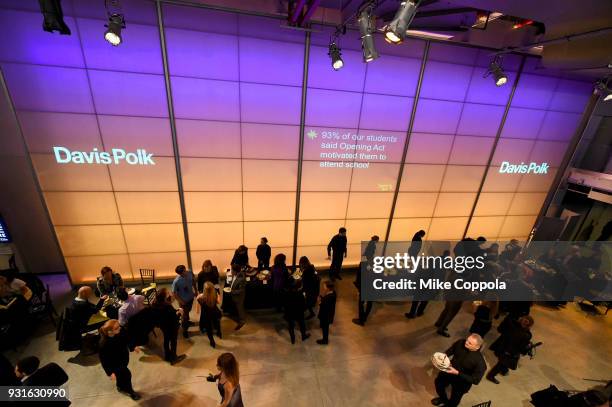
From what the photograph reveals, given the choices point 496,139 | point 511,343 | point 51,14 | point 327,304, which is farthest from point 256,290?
point 496,139

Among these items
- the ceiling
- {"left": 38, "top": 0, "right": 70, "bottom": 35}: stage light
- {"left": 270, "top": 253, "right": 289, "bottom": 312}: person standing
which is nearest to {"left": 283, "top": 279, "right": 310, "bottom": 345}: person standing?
{"left": 270, "top": 253, "right": 289, "bottom": 312}: person standing

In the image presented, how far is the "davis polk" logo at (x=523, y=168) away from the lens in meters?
7.29

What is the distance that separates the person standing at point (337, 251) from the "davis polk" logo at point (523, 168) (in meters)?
4.73

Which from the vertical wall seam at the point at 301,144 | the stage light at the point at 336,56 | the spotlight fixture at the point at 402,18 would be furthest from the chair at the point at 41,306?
the spotlight fixture at the point at 402,18

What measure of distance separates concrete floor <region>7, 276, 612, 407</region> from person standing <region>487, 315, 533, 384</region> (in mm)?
264

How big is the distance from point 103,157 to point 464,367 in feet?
22.6

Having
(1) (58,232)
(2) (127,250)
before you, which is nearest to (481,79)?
(2) (127,250)

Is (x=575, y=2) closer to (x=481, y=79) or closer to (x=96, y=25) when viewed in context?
(x=481, y=79)

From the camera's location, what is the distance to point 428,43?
222 inches

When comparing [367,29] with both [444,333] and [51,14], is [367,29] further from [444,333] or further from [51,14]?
[444,333]

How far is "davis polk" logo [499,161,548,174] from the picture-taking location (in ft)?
23.9

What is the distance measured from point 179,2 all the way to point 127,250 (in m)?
5.03

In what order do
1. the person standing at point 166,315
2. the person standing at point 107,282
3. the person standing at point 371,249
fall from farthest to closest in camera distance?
the person standing at point 371,249
the person standing at point 107,282
the person standing at point 166,315

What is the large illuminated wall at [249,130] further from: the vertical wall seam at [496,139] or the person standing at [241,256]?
the person standing at [241,256]
